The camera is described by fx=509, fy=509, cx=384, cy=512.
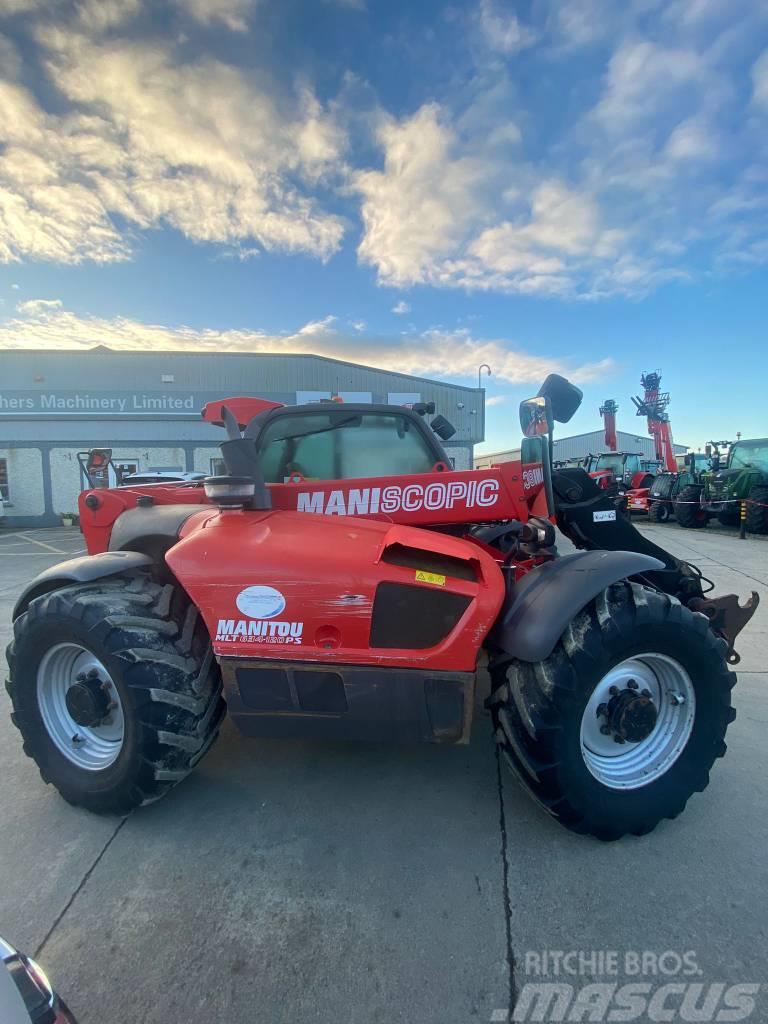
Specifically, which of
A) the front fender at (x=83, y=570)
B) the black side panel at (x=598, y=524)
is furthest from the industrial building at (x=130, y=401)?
the front fender at (x=83, y=570)

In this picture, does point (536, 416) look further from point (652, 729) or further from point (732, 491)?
point (732, 491)

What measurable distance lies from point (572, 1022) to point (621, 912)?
1.54 feet

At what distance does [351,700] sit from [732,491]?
15735mm

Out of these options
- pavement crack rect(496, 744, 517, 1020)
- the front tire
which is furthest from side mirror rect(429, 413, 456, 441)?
pavement crack rect(496, 744, 517, 1020)

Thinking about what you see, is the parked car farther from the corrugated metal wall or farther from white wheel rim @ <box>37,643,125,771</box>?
the corrugated metal wall

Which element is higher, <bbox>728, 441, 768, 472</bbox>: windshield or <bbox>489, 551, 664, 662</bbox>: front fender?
<bbox>728, 441, 768, 472</bbox>: windshield

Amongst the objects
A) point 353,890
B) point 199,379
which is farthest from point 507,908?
point 199,379

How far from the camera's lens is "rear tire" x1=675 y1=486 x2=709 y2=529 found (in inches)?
604

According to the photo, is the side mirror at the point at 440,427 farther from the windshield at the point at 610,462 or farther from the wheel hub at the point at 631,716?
the windshield at the point at 610,462

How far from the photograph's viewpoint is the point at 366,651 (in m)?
2.16

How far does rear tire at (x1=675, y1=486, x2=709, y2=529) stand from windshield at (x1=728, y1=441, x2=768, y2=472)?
60.9 inches

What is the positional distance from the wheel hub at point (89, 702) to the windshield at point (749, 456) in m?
17.4

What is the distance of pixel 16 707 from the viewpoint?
2549 millimetres

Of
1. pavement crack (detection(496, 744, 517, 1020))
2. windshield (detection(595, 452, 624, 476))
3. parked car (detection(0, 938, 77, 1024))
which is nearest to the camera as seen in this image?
parked car (detection(0, 938, 77, 1024))
